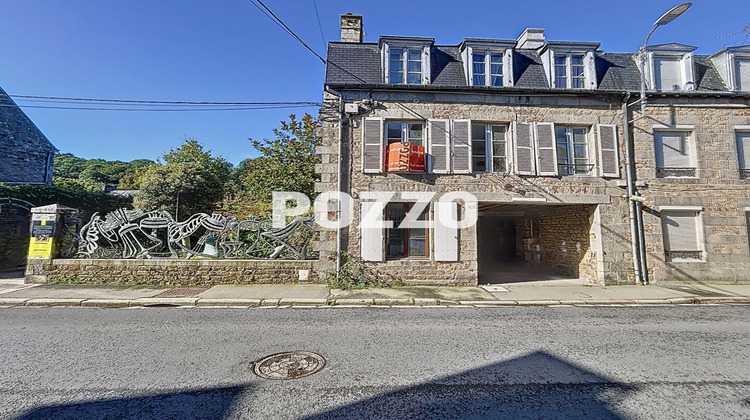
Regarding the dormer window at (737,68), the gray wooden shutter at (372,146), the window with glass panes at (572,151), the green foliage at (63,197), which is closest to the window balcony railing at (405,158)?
the gray wooden shutter at (372,146)

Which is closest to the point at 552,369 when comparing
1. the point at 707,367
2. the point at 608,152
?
the point at 707,367

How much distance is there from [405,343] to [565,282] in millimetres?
7877

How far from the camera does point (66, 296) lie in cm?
750

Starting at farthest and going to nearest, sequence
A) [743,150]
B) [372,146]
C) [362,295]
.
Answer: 1. [743,150]
2. [372,146]
3. [362,295]

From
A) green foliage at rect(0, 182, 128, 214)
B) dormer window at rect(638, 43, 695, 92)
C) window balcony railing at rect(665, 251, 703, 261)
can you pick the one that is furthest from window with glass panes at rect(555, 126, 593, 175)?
green foliage at rect(0, 182, 128, 214)

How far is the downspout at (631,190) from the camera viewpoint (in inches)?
379

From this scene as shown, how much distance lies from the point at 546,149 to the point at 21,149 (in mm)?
23802

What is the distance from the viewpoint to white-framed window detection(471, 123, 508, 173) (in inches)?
391

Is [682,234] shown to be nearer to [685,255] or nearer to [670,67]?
[685,255]

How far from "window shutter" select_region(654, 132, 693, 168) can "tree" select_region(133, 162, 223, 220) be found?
1771 cm

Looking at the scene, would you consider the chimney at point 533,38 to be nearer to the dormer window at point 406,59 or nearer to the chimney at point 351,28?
the dormer window at point 406,59

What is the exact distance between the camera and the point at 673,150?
400 inches

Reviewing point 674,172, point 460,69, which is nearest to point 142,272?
point 460,69

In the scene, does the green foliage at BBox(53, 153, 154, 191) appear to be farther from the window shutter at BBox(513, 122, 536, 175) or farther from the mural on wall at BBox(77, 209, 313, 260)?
the window shutter at BBox(513, 122, 536, 175)
